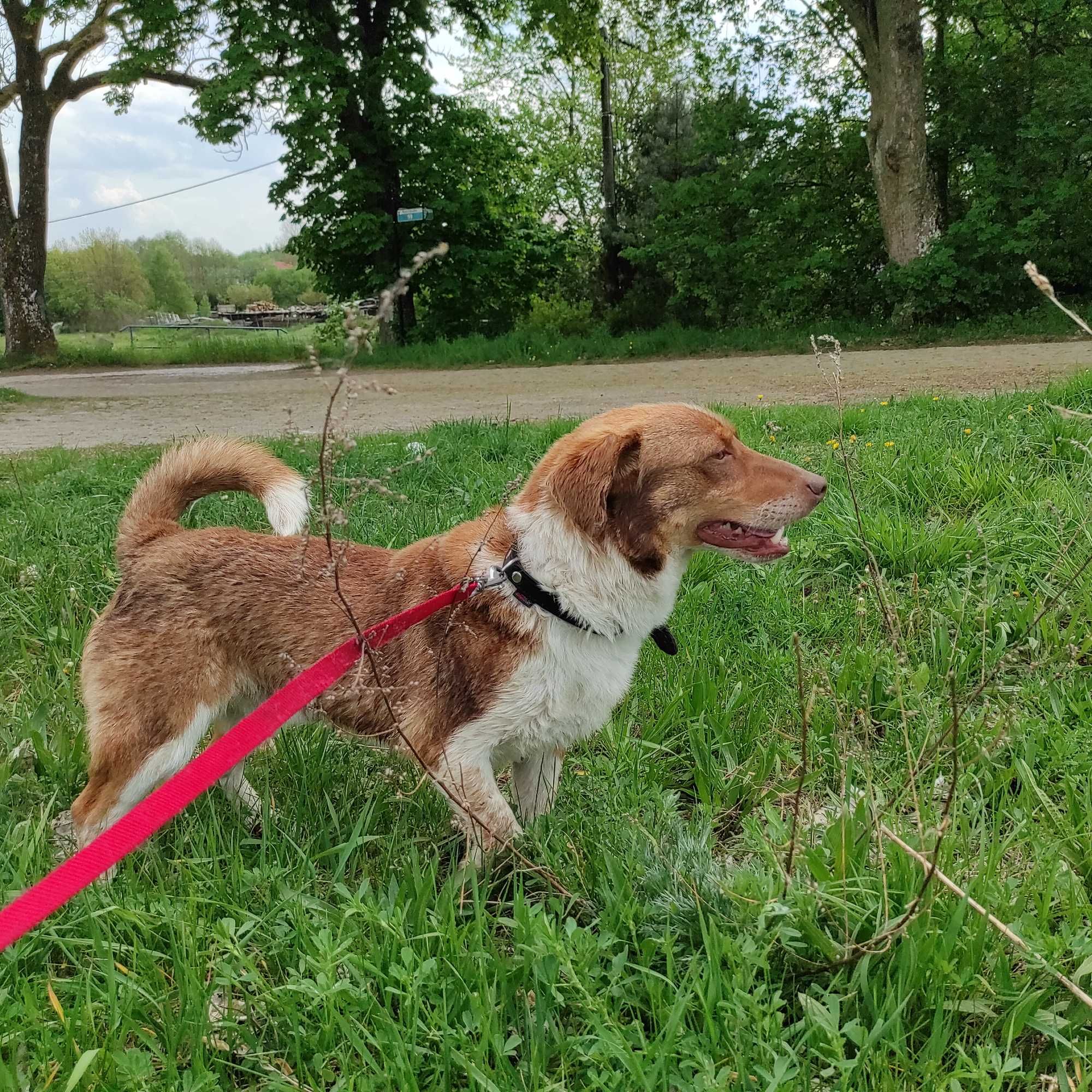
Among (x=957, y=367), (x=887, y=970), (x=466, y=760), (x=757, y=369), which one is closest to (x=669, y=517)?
(x=466, y=760)

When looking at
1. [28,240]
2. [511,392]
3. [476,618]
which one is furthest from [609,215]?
[476,618]

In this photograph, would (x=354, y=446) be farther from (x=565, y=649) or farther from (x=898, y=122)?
(x=898, y=122)

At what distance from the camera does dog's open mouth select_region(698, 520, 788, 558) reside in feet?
8.77

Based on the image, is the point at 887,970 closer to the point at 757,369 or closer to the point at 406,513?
the point at 406,513

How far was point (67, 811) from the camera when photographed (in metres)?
2.92

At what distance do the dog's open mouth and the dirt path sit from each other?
229 inches

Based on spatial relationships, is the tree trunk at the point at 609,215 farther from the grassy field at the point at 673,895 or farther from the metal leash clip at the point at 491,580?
the metal leash clip at the point at 491,580

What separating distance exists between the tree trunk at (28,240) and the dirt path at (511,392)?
23.4 ft

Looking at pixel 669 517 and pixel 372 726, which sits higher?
pixel 669 517

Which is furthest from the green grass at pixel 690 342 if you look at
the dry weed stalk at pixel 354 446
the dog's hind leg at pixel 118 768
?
the dog's hind leg at pixel 118 768

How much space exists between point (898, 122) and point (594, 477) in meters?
15.6

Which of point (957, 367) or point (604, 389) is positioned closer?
point (957, 367)

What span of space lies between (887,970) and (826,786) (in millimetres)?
1026

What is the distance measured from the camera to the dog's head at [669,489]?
2529 mm
